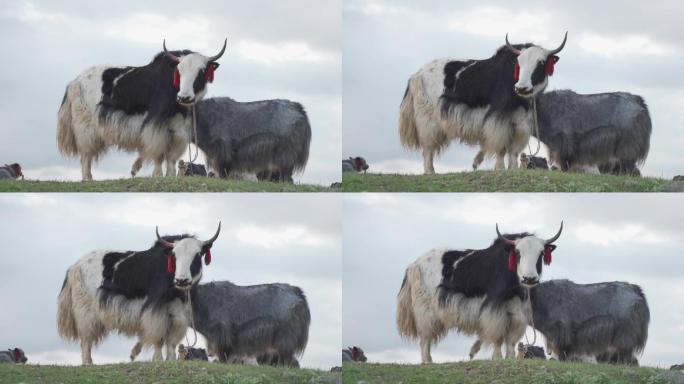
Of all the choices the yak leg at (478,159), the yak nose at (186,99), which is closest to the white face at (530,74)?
the yak leg at (478,159)

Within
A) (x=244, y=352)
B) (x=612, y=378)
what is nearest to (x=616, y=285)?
(x=612, y=378)

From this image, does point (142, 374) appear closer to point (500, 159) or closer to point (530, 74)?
point (500, 159)

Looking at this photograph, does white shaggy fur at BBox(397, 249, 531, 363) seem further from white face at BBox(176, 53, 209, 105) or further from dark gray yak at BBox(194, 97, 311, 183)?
white face at BBox(176, 53, 209, 105)

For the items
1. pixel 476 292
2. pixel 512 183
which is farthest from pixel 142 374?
pixel 512 183

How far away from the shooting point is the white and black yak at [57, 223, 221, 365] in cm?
1341

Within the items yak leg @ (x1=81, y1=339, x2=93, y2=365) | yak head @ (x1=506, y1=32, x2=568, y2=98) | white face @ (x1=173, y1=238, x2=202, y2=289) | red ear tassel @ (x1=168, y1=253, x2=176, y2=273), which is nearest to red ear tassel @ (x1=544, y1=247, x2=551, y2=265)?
yak head @ (x1=506, y1=32, x2=568, y2=98)

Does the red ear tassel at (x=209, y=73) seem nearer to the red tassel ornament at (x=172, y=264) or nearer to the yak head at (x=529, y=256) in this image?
the red tassel ornament at (x=172, y=264)

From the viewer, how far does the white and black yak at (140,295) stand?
528 inches

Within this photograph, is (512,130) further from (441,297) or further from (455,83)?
(441,297)

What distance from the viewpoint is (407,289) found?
14156 mm

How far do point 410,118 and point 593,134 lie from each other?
199 cm

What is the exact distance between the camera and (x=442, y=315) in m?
13.7

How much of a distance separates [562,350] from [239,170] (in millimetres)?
3910

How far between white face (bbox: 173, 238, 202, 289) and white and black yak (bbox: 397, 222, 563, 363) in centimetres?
223
